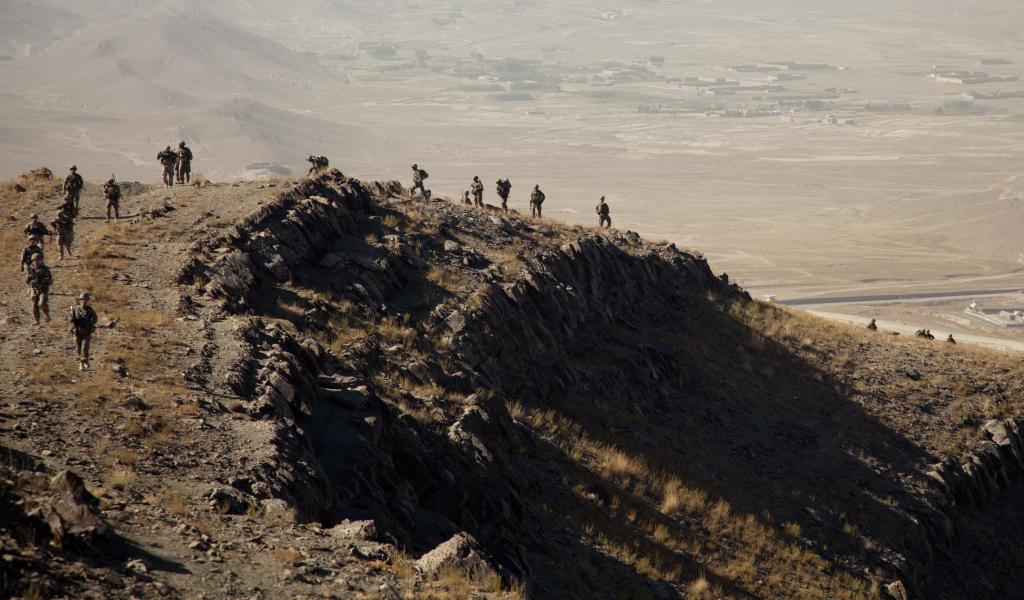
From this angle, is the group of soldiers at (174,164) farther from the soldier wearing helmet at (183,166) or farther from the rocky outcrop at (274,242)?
the rocky outcrop at (274,242)

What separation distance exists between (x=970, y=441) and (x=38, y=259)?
3078 centimetres

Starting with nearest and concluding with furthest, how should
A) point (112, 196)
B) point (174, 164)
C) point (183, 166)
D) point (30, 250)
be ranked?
point (30, 250) < point (112, 196) < point (183, 166) < point (174, 164)

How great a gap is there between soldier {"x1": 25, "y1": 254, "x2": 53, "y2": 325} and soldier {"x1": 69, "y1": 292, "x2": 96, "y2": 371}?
2.63 m

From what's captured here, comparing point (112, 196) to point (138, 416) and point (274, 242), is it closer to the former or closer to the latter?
point (274, 242)

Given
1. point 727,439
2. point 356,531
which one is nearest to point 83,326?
point 356,531

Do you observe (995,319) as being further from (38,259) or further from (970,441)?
(38,259)

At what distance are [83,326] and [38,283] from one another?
326 centimetres

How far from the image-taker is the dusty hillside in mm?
15055

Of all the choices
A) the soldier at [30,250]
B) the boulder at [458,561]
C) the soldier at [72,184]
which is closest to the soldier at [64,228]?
the soldier at [30,250]

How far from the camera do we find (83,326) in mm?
19328

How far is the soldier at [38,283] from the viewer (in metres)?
21.7

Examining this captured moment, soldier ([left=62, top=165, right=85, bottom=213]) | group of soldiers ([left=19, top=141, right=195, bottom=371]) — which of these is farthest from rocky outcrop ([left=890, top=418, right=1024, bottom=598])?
soldier ([left=62, top=165, right=85, bottom=213])

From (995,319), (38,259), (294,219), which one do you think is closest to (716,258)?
(995,319)

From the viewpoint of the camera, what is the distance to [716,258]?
118438 millimetres
